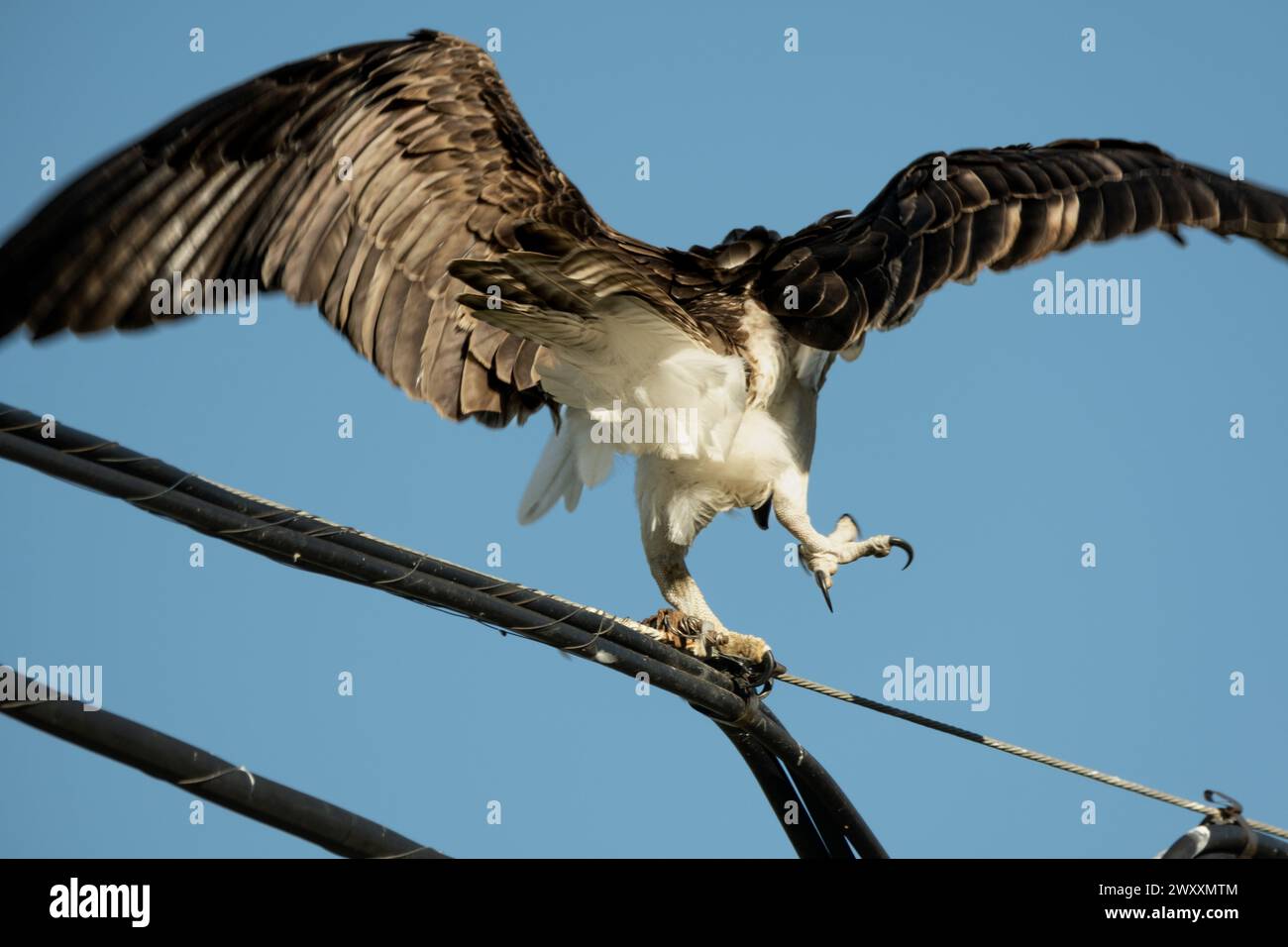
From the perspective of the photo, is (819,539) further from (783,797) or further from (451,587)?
(451,587)

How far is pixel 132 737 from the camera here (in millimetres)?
2793

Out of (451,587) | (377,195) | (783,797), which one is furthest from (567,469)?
(451,587)

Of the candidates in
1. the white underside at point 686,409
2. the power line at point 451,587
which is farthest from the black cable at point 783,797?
the white underside at point 686,409

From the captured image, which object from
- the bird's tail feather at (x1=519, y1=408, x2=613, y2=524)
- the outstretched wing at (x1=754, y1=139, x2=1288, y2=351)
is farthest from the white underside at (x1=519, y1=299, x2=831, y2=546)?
the outstretched wing at (x1=754, y1=139, x2=1288, y2=351)

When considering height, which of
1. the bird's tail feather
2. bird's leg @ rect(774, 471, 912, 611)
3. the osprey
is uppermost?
the osprey

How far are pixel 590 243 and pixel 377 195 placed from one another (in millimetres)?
947

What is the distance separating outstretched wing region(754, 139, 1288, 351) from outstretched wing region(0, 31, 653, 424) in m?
0.74

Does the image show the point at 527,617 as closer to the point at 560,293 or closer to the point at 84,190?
the point at 560,293

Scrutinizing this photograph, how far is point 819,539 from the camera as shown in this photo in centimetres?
626

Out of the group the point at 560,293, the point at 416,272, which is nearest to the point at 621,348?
the point at 560,293

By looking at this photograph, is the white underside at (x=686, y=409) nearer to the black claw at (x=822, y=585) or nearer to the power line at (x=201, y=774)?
the black claw at (x=822, y=585)

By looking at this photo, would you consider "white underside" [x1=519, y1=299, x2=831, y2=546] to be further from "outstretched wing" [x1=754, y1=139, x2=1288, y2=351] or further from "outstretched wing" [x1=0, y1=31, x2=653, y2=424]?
"outstretched wing" [x1=0, y1=31, x2=653, y2=424]

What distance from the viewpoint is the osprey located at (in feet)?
19.6
